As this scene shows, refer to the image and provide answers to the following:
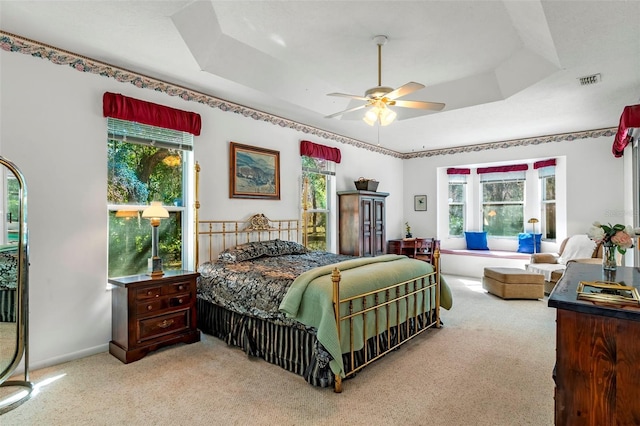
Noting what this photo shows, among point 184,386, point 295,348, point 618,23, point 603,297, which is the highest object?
point 618,23

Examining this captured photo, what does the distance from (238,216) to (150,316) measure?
5.79ft

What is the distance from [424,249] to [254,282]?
16.1 ft

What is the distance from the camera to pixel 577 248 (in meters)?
5.78

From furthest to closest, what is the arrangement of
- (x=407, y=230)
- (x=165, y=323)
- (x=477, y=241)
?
(x=407, y=230) → (x=477, y=241) → (x=165, y=323)

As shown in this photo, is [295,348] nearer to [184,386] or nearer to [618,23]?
[184,386]

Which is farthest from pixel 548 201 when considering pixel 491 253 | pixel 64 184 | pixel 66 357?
pixel 66 357

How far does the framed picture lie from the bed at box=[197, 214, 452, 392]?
1.71 ft

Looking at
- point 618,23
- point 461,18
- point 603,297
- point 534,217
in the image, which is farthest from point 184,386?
point 534,217

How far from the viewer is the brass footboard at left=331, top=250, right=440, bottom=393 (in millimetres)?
2787

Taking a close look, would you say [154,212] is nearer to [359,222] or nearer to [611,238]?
[359,222]

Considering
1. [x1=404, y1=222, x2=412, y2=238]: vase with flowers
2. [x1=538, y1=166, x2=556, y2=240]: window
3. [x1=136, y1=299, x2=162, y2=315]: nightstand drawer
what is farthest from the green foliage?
[x1=538, y1=166, x2=556, y2=240]: window

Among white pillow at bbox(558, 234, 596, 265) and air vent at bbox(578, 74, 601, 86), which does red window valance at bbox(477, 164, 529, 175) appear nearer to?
white pillow at bbox(558, 234, 596, 265)

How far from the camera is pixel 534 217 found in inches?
287

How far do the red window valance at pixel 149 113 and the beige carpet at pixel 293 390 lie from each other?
237 cm
